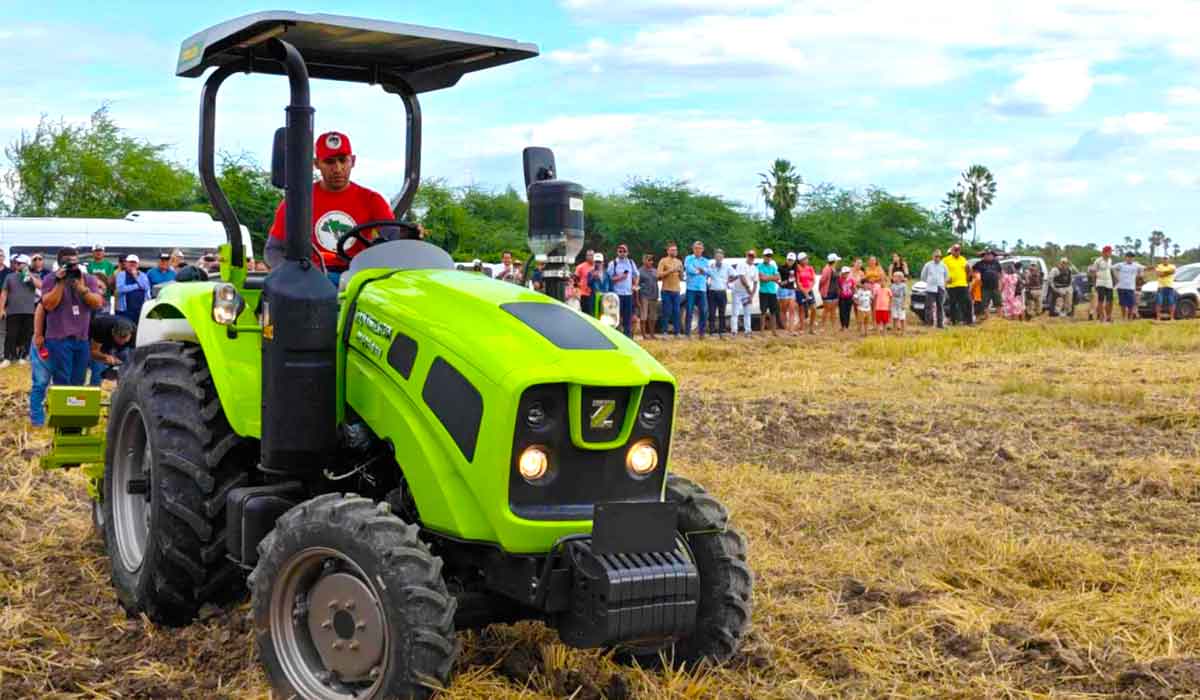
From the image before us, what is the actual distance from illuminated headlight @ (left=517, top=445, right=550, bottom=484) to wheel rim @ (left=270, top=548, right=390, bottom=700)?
603mm

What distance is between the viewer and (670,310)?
23422mm

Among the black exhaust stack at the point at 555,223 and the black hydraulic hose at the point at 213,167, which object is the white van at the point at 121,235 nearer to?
the black hydraulic hose at the point at 213,167

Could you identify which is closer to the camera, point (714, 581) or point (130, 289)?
point (714, 581)

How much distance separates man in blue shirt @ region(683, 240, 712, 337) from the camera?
2333 cm

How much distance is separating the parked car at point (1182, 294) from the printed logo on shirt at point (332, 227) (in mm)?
28830

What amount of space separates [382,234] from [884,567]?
3.04 metres

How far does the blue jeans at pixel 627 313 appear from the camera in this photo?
71.4 ft

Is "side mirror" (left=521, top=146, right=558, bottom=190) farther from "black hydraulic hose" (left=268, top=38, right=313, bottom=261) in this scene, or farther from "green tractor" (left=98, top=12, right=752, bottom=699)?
"black hydraulic hose" (left=268, top=38, right=313, bottom=261)

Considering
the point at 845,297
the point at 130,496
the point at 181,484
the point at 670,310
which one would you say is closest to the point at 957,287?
the point at 845,297

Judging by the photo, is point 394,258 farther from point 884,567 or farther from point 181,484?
point 884,567

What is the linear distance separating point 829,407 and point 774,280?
11.8 m

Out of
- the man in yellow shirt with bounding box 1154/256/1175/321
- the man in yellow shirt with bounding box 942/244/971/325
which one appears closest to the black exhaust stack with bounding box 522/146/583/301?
the man in yellow shirt with bounding box 942/244/971/325

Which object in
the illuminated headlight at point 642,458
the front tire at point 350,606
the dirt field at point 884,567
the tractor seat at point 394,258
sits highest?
the tractor seat at point 394,258

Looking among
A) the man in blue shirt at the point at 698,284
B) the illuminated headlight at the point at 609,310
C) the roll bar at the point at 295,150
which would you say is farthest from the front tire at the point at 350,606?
the man in blue shirt at the point at 698,284
